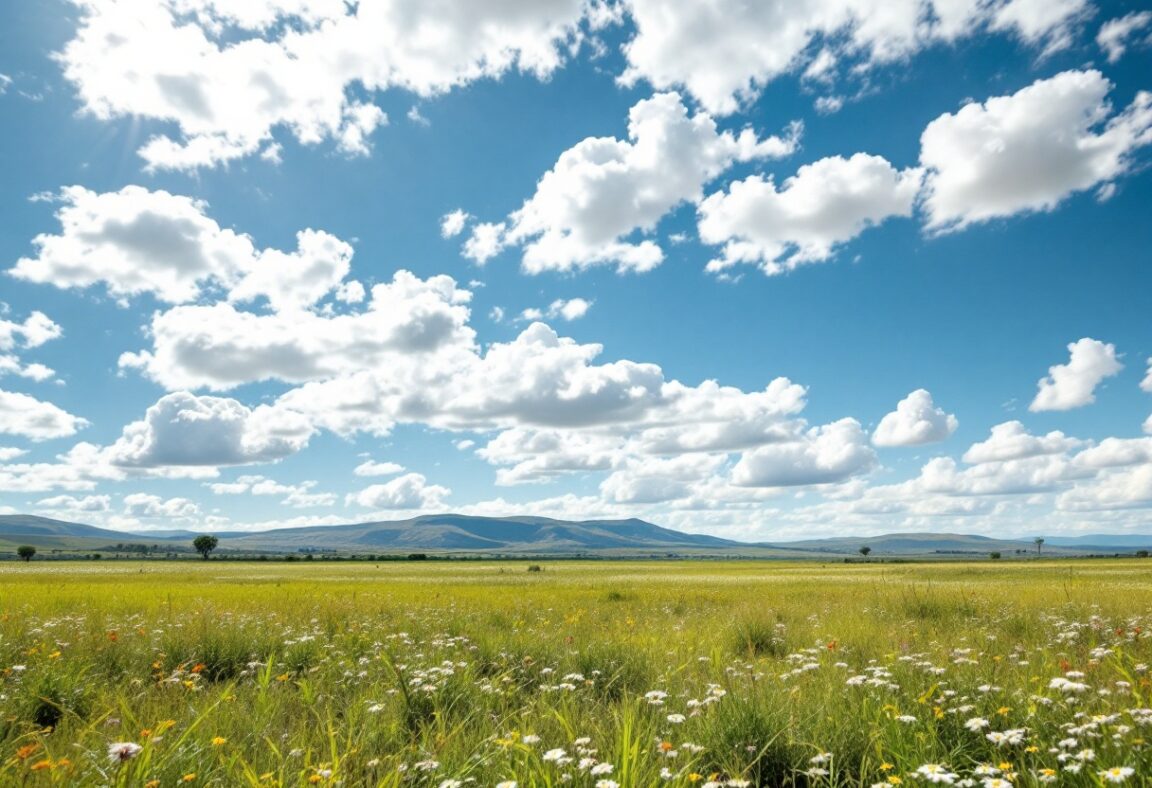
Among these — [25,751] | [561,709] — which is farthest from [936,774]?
[25,751]

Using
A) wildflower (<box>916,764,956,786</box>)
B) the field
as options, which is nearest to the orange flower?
the field

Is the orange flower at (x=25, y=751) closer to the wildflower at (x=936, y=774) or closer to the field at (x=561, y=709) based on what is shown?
the field at (x=561, y=709)

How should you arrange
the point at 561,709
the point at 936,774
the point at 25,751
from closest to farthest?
the point at 936,774, the point at 25,751, the point at 561,709

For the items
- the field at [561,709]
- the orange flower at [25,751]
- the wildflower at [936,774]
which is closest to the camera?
the wildflower at [936,774]

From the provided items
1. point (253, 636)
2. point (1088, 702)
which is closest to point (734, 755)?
point (1088, 702)

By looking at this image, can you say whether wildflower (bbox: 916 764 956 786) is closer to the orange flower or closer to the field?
the field

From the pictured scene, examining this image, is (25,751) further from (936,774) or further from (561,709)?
(936,774)

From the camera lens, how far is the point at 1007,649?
10070 mm

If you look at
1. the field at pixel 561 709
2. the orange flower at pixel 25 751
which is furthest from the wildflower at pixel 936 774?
the orange flower at pixel 25 751

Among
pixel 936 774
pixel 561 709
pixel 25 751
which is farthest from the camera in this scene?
pixel 561 709

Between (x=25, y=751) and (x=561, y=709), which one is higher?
(x=25, y=751)

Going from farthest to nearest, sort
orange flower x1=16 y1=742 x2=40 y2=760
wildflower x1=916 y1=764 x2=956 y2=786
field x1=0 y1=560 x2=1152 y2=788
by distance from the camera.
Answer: field x1=0 y1=560 x2=1152 y2=788 < orange flower x1=16 y1=742 x2=40 y2=760 < wildflower x1=916 y1=764 x2=956 y2=786

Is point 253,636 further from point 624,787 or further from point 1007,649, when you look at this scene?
point 1007,649

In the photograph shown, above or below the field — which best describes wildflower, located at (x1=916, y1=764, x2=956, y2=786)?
above
